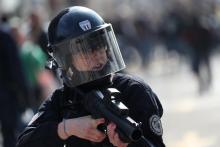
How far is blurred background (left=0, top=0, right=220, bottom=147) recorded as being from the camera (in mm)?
9938

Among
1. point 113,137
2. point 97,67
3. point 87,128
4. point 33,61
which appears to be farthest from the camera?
point 33,61

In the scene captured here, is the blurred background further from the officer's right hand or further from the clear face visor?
the officer's right hand

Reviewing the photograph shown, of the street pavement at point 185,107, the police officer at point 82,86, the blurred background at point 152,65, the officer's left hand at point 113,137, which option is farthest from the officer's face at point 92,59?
the street pavement at point 185,107

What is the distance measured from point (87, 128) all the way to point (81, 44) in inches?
16.0

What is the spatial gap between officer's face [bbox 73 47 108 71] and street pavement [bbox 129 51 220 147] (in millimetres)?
6601

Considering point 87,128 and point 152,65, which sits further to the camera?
point 152,65

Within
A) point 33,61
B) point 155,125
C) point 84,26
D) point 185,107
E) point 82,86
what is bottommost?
point 185,107

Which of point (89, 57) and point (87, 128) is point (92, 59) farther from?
point (87, 128)

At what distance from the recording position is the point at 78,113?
4.36 metres

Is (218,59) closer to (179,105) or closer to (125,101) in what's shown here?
(179,105)

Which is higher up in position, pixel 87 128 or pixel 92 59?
pixel 92 59

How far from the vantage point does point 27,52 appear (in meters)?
12.2

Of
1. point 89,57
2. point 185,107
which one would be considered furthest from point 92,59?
point 185,107

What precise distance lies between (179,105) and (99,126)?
12.8m
